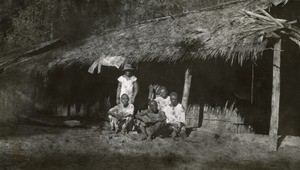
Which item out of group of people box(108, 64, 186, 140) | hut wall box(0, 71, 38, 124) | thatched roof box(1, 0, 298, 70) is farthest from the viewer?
hut wall box(0, 71, 38, 124)

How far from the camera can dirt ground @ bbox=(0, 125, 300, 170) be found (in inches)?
241

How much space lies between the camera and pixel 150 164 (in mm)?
6191

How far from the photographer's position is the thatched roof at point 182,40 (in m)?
7.55

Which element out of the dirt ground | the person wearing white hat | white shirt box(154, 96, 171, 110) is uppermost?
the person wearing white hat

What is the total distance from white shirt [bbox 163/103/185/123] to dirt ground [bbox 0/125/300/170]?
49 cm

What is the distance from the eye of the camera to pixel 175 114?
28.2ft

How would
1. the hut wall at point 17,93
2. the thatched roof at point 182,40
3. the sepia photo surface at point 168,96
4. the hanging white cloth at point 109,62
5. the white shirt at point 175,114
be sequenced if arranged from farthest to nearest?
the hut wall at point 17,93 < the hanging white cloth at point 109,62 < the white shirt at point 175,114 < the thatched roof at point 182,40 < the sepia photo surface at point 168,96

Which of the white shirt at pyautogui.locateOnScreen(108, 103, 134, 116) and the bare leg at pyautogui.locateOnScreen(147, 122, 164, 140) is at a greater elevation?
the white shirt at pyautogui.locateOnScreen(108, 103, 134, 116)

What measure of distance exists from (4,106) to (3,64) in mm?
1781

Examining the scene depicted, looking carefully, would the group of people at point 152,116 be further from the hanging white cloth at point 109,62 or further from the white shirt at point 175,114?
the hanging white cloth at point 109,62

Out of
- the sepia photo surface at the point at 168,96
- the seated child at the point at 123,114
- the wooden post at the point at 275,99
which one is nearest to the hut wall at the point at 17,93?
the sepia photo surface at the point at 168,96

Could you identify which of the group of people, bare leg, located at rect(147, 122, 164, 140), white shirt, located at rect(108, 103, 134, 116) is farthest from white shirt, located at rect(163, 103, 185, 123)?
white shirt, located at rect(108, 103, 134, 116)

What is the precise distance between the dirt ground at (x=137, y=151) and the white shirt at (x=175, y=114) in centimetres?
49

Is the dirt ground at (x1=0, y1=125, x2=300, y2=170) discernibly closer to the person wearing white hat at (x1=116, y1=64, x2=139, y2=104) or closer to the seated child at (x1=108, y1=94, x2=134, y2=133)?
the seated child at (x1=108, y1=94, x2=134, y2=133)
